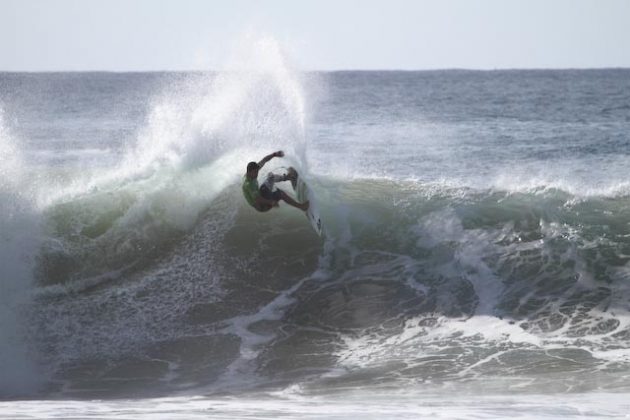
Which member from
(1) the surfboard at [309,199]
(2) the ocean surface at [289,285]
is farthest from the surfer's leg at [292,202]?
(2) the ocean surface at [289,285]

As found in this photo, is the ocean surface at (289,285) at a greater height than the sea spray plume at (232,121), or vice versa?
the sea spray plume at (232,121)

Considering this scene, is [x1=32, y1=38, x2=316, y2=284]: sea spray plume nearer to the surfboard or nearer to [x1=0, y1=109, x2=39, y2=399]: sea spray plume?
[x1=0, y1=109, x2=39, y2=399]: sea spray plume

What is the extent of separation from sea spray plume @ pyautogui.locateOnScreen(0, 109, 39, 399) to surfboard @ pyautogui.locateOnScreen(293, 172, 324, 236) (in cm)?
402

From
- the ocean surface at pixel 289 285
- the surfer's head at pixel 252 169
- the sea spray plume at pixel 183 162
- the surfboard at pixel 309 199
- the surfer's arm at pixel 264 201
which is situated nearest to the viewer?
the ocean surface at pixel 289 285

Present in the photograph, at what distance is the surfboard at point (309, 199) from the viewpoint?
13291 millimetres

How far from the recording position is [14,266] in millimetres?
13727

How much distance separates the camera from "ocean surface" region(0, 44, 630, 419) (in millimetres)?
10359

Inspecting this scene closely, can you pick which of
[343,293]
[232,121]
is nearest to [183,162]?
[232,121]

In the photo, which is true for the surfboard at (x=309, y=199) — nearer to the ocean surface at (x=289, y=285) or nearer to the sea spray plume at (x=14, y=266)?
the ocean surface at (x=289, y=285)

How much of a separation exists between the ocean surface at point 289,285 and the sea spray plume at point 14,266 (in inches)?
1.3

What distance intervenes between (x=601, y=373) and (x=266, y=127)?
8.66 meters

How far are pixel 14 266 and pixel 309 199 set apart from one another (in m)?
4.31

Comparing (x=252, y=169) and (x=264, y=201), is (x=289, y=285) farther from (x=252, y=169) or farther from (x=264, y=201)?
(x=252, y=169)

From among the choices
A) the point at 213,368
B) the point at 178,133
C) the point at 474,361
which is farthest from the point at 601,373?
the point at 178,133
